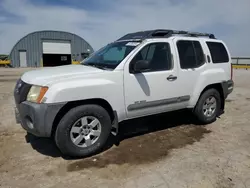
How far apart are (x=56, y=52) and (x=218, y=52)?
37252 mm

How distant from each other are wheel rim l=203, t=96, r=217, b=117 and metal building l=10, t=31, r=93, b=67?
35830mm

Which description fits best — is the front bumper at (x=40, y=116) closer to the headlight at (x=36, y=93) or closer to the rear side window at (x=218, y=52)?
the headlight at (x=36, y=93)

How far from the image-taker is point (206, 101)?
551 centimetres

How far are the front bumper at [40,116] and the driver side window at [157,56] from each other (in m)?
1.78

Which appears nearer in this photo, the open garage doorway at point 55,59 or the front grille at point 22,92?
the front grille at point 22,92

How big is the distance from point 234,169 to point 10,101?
24.4 feet

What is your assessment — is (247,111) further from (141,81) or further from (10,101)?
(10,101)

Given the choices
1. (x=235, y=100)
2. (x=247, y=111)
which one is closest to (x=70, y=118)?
(x=247, y=111)

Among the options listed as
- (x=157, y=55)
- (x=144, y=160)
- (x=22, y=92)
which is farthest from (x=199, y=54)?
(x=22, y=92)

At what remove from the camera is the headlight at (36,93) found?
3.44 m

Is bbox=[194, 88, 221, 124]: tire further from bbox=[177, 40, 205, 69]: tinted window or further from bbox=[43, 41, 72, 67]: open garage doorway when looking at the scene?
bbox=[43, 41, 72, 67]: open garage doorway

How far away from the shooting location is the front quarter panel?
3.44 meters

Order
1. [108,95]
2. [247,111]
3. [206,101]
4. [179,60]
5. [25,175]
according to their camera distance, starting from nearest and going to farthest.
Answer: [25,175], [108,95], [179,60], [206,101], [247,111]

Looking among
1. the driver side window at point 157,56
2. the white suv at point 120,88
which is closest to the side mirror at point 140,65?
the white suv at point 120,88
